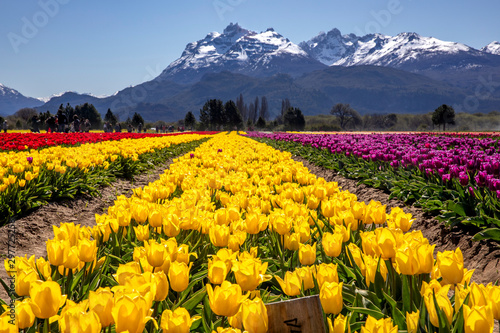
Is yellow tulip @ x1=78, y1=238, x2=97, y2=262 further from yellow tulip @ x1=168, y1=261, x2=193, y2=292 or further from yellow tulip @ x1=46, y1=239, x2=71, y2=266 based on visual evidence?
yellow tulip @ x1=168, y1=261, x2=193, y2=292

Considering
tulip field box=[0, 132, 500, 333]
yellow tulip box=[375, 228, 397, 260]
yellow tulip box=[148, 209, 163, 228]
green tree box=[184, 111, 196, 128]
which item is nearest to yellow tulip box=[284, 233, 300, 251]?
tulip field box=[0, 132, 500, 333]

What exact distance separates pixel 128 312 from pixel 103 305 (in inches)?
6.1

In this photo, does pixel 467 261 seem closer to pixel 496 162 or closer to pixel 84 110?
pixel 496 162

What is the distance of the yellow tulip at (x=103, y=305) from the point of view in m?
1.23

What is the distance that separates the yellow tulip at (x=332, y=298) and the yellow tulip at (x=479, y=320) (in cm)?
45

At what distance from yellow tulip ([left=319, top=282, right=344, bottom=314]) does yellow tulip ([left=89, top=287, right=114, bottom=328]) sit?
0.84 metres

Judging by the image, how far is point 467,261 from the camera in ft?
13.0

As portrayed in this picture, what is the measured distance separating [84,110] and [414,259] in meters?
112

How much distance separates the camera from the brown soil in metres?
3.77

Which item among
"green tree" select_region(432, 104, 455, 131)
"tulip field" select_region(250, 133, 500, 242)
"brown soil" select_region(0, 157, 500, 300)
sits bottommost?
"brown soil" select_region(0, 157, 500, 300)

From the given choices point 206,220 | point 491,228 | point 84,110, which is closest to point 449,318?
point 206,220

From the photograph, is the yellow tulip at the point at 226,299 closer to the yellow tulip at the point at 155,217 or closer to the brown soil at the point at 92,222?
the yellow tulip at the point at 155,217

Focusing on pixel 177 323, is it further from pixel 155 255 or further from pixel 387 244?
pixel 387 244

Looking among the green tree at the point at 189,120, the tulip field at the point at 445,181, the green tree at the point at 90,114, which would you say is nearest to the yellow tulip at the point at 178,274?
the tulip field at the point at 445,181
